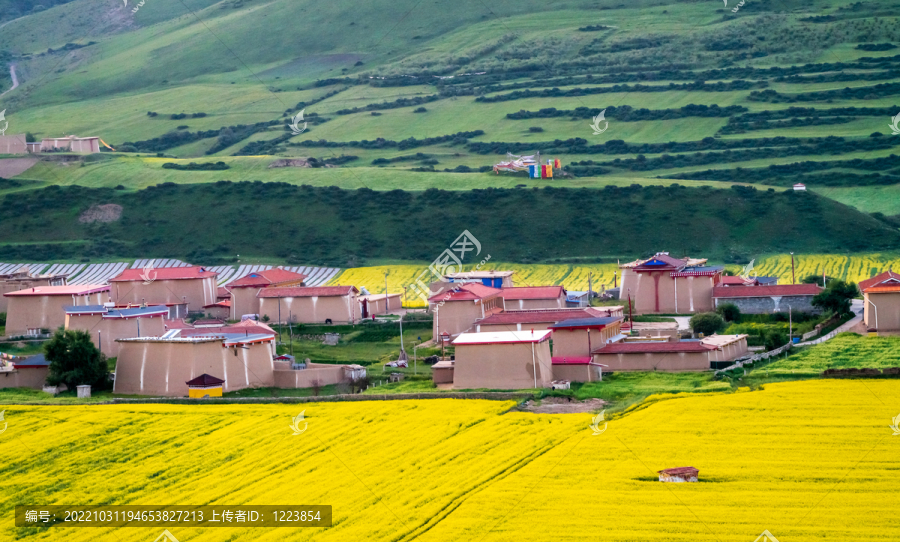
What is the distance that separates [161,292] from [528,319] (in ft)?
81.1

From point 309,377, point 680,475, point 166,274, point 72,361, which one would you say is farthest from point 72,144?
point 680,475

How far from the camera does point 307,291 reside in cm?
6988

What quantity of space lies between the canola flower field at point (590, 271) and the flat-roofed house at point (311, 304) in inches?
317

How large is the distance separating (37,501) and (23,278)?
41094mm

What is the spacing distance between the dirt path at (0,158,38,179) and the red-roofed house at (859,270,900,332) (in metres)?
79.0

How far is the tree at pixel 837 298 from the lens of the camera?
62094mm

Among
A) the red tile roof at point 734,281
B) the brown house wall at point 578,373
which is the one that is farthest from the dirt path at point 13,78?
A: the brown house wall at point 578,373

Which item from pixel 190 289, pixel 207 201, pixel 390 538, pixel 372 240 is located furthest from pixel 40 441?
pixel 207 201

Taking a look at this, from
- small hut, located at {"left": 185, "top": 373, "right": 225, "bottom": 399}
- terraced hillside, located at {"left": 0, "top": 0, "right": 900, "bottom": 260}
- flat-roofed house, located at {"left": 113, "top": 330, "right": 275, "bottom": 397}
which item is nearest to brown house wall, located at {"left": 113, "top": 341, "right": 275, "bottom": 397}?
flat-roofed house, located at {"left": 113, "top": 330, "right": 275, "bottom": 397}

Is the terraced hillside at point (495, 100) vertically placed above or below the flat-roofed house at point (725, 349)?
above

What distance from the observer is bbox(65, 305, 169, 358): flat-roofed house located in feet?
200

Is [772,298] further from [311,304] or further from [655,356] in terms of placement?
[311,304]

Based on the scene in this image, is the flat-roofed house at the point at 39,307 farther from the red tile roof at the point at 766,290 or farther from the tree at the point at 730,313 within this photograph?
the red tile roof at the point at 766,290

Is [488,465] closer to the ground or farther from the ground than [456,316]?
closer to the ground
